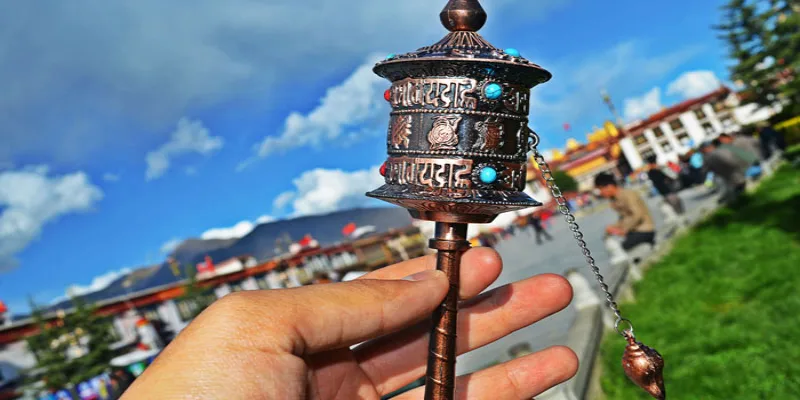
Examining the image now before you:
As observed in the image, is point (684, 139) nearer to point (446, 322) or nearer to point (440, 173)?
point (446, 322)

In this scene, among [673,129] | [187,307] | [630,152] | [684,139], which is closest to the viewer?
[187,307]

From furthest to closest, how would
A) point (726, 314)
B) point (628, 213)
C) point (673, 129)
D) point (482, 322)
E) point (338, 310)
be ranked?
point (673, 129) < point (628, 213) < point (726, 314) < point (482, 322) < point (338, 310)

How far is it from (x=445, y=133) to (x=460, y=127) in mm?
62

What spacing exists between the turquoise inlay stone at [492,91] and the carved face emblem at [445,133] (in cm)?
14

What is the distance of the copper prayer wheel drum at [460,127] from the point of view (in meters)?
2.25

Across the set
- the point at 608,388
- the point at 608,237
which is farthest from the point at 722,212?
the point at 608,388

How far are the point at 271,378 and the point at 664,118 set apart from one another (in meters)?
84.9

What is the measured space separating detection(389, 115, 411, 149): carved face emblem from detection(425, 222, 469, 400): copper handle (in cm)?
38

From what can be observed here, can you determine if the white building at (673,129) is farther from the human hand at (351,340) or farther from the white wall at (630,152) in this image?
the human hand at (351,340)

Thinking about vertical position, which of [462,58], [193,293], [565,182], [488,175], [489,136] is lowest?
[565,182]

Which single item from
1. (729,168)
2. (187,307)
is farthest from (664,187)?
(187,307)

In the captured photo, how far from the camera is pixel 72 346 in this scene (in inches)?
1422

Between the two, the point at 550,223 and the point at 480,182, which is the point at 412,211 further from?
the point at 550,223

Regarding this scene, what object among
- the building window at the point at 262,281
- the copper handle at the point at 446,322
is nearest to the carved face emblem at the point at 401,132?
the copper handle at the point at 446,322
